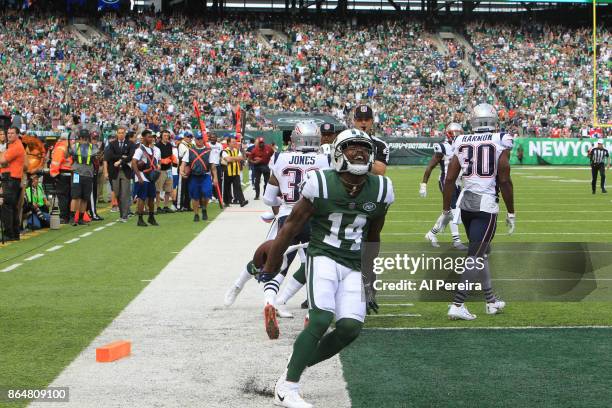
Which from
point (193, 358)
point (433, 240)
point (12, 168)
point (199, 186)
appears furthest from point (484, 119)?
point (199, 186)

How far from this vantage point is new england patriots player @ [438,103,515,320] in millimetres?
8719

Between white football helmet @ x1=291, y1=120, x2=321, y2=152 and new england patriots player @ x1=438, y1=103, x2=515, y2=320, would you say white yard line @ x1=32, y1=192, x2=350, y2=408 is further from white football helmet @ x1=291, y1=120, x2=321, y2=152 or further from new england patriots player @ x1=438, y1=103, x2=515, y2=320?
new england patriots player @ x1=438, y1=103, x2=515, y2=320

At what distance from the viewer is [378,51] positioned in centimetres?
5512

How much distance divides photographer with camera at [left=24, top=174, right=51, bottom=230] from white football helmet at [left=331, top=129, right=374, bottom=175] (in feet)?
40.4

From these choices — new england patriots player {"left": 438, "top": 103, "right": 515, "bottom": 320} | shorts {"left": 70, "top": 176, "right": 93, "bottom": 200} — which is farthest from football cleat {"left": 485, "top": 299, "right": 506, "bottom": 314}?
shorts {"left": 70, "top": 176, "right": 93, "bottom": 200}

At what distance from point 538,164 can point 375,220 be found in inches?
1810

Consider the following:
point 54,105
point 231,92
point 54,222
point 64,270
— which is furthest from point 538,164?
point 64,270

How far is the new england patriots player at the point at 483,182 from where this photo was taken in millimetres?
8719

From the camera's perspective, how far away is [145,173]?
1816 cm

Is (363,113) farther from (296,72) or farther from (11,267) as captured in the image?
(296,72)

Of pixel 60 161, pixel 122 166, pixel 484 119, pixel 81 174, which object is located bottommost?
pixel 81 174

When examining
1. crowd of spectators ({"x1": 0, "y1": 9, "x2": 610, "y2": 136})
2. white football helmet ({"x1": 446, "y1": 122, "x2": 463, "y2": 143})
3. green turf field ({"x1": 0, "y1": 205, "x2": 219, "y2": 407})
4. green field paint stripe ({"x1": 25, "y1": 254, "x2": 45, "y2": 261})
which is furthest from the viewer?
crowd of spectators ({"x1": 0, "y1": 9, "x2": 610, "y2": 136})

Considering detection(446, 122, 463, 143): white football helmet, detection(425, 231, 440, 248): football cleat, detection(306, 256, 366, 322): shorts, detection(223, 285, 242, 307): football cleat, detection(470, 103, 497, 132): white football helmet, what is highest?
detection(470, 103, 497, 132): white football helmet

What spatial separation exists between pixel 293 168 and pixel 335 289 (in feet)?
9.53
